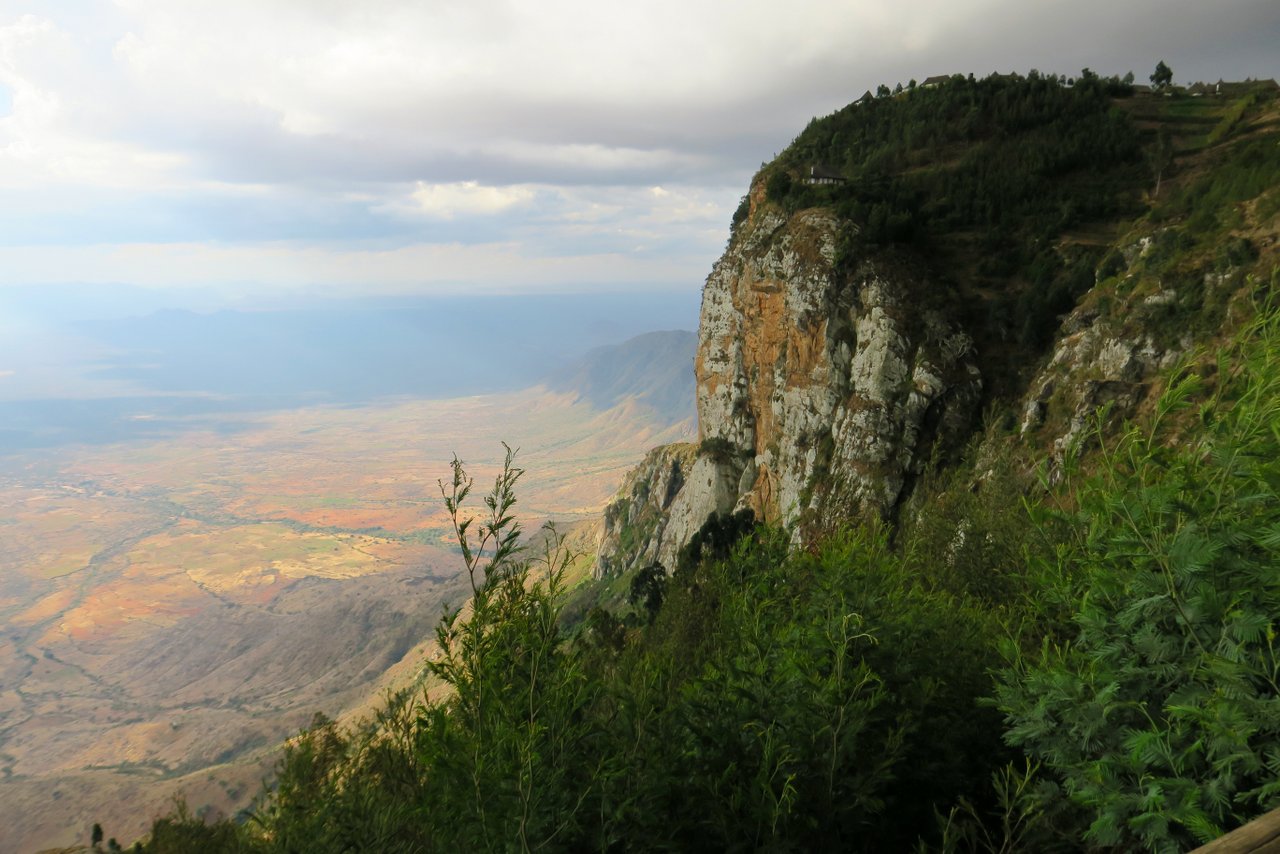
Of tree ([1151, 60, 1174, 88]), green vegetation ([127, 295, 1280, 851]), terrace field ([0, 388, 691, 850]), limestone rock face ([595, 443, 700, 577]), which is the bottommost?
terrace field ([0, 388, 691, 850])

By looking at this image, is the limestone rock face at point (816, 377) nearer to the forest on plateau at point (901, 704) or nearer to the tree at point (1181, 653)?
the forest on plateau at point (901, 704)

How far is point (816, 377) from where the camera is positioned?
4094cm

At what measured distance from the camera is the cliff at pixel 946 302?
84.6ft

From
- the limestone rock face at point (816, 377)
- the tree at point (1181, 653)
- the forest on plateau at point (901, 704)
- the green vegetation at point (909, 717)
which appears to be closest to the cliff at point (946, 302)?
the limestone rock face at point (816, 377)

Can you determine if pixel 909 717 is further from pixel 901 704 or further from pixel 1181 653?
pixel 1181 653

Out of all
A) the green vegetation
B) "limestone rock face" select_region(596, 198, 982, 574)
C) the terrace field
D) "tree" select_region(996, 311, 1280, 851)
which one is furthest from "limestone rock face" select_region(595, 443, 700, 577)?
"tree" select_region(996, 311, 1280, 851)

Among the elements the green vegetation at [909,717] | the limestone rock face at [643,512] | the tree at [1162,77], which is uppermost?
the tree at [1162,77]

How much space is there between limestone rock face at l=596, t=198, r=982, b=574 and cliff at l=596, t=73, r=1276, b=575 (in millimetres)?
125

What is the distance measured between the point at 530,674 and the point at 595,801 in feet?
3.09

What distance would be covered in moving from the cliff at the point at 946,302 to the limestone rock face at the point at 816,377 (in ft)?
0.41

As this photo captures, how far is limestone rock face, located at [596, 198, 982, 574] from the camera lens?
112ft

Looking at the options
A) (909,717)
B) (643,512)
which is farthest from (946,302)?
(643,512)

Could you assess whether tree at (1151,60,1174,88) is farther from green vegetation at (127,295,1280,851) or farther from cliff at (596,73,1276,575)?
green vegetation at (127,295,1280,851)

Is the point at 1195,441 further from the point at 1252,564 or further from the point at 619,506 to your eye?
the point at 619,506
